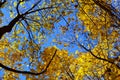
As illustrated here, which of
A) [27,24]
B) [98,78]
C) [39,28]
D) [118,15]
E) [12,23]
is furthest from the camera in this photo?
[98,78]

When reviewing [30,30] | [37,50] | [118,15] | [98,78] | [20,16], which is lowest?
[98,78]

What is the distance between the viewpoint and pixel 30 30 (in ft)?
35.9

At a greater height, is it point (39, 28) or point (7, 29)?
point (7, 29)

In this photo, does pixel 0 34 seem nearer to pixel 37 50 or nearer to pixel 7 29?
pixel 7 29

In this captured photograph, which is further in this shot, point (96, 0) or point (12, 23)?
point (12, 23)

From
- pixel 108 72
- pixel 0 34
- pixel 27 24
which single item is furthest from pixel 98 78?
pixel 0 34

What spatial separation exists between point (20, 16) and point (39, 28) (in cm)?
255

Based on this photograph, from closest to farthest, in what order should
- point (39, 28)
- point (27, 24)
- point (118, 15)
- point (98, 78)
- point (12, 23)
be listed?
point (118, 15) < point (12, 23) < point (27, 24) < point (39, 28) < point (98, 78)

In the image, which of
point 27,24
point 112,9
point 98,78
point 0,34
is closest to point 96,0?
point 112,9

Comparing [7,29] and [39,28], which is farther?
[39,28]

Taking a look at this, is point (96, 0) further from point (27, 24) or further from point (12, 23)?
point (27, 24)

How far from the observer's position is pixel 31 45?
1137 centimetres

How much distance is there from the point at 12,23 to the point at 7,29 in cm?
47

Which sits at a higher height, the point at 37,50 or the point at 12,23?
the point at 12,23
